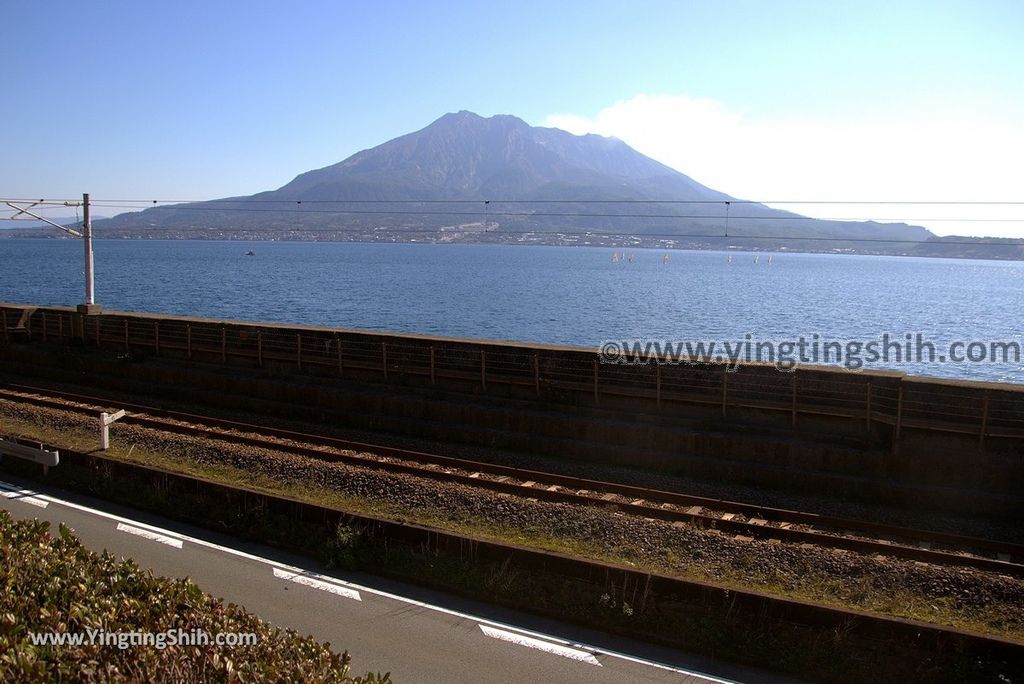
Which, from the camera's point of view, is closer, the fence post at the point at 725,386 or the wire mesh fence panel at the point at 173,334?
the fence post at the point at 725,386

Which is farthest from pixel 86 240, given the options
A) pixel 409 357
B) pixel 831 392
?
pixel 831 392

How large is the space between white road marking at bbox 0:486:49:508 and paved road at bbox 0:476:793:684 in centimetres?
189

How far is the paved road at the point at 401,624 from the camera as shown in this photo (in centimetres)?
796

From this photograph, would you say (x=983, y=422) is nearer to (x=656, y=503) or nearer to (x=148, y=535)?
(x=656, y=503)

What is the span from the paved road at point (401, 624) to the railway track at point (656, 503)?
3892mm

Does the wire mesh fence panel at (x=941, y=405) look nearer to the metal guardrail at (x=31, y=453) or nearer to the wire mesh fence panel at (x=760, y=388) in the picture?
the wire mesh fence panel at (x=760, y=388)

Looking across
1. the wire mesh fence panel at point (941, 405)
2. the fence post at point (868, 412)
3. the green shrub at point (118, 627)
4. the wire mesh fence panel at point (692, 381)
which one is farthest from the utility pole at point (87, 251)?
the wire mesh fence panel at point (941, 405)

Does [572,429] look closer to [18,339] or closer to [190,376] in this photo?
[190,376]

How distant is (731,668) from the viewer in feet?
27.0

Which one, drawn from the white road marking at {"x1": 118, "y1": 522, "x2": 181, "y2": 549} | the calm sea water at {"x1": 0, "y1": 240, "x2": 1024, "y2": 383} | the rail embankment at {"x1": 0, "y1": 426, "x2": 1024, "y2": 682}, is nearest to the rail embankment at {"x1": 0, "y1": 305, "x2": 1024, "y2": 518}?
the rail embankment at {"x1": 0, "y1": 426, "x2": 1024, "y2": 682}

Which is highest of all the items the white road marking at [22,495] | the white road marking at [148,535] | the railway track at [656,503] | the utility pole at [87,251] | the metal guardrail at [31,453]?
the utility pole at [87,251]

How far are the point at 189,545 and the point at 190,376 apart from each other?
1334 centimetres

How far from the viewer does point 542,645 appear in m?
8.53

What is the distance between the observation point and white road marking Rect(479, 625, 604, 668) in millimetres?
8281
